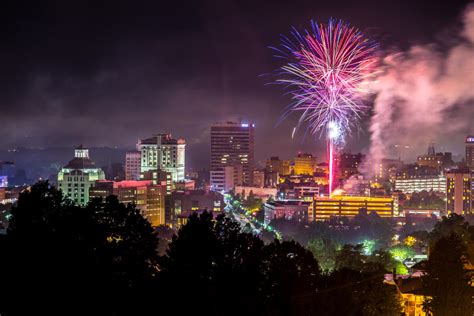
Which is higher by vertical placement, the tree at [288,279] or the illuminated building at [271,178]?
the illuminated building at [271,178]

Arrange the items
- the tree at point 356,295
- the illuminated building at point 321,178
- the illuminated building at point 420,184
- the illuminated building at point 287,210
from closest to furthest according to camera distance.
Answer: the tree at point 356,295, the illuminated building at point 287,210, the illuminated building at point 420,184, the illuminated building at point 321,178

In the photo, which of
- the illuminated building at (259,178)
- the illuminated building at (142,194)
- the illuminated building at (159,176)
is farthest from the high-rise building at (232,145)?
the illuminated building at (142,194)

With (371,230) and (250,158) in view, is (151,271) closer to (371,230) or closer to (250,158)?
(371,230)

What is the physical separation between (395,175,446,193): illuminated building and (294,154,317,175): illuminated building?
9745 millimetres

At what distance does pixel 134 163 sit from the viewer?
149 ft

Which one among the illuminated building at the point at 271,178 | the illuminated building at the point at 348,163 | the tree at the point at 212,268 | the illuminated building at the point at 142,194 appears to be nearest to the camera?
the tree at the point at 212,268

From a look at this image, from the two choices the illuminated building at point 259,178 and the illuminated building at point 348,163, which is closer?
the illuminated building at point 348,163

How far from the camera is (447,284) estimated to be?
11148 mm

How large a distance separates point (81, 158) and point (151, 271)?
27.9 metres

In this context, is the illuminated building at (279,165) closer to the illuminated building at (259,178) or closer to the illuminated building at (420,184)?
the illuminated building at (259,178)

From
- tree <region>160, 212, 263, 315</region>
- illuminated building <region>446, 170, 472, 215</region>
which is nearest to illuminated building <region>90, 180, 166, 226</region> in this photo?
illuminated building <region>446, 170, 472, 215</region>

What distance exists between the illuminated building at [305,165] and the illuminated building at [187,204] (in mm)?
17878

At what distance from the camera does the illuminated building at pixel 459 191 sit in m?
33.1

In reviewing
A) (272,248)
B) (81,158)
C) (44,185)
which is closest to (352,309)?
(272,248)
